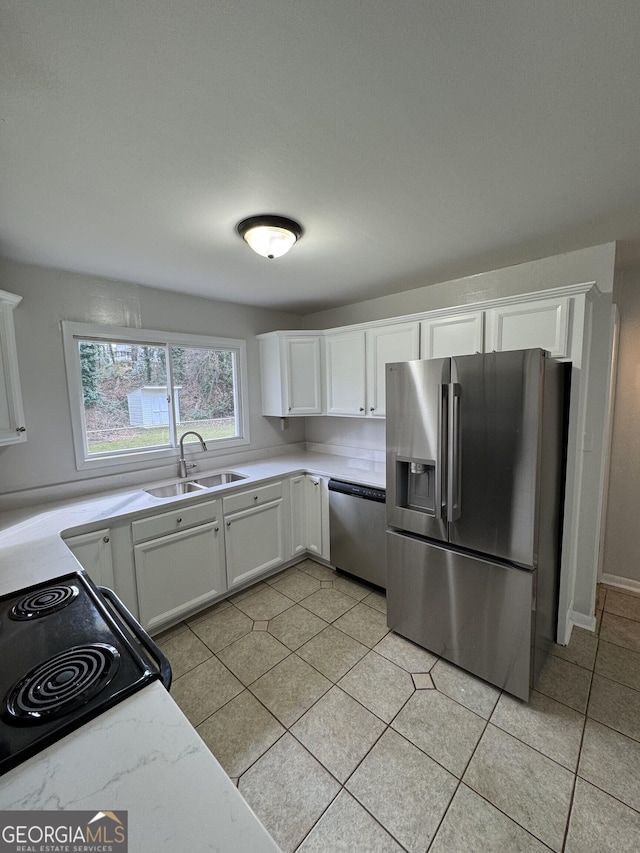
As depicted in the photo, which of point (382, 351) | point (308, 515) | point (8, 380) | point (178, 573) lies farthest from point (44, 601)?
point (382, 351)

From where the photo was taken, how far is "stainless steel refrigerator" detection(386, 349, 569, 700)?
1.69 m

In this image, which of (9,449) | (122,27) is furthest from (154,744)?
(9,449)

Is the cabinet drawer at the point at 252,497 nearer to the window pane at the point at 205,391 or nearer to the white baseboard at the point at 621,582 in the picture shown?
the window pane at the point at 205,391

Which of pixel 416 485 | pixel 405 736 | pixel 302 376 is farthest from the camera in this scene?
pixel 302 376

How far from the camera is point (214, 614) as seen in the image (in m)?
2.52

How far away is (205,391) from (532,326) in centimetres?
257

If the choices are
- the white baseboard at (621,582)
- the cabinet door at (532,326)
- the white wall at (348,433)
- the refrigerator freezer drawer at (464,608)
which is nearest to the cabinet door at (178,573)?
the refrigerator freezer drawer at (464,608)

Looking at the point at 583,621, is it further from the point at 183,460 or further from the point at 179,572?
the point at 183,460

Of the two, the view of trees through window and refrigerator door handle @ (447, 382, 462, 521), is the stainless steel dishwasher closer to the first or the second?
refrigerator door handle @ (447, 382, 462, 521)

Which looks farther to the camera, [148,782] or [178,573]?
[178,573]

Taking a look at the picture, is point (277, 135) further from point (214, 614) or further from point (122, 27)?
point (214, 614)

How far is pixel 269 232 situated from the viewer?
1678 mm

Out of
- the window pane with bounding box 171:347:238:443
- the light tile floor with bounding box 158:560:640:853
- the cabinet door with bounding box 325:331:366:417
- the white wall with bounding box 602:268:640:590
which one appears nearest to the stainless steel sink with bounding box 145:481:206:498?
the window pane with bounding box 171:347:238:443

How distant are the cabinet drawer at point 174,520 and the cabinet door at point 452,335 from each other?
189cm
